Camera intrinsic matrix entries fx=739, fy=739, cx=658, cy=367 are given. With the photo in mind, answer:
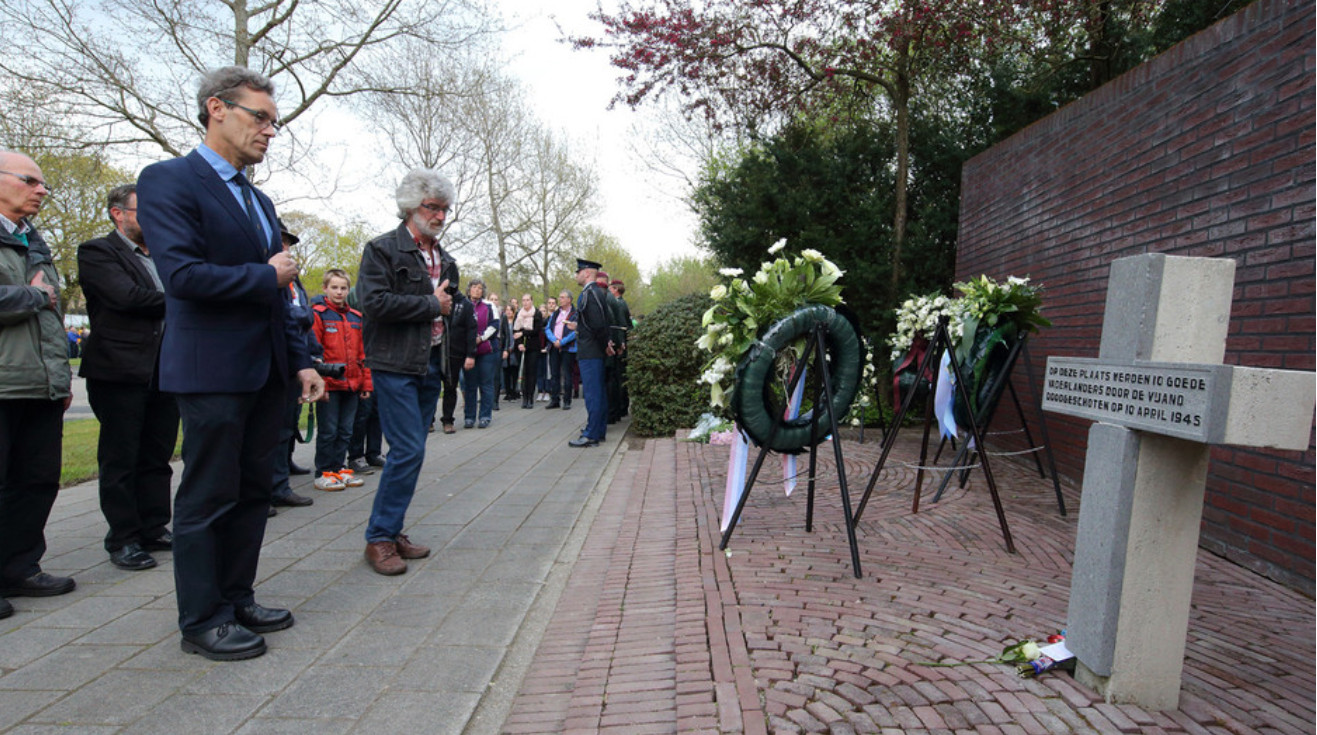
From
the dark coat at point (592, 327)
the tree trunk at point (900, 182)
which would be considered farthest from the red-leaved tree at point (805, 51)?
the dark coat at point (592, 327)

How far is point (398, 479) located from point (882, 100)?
11802mm

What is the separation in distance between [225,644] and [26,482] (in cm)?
156

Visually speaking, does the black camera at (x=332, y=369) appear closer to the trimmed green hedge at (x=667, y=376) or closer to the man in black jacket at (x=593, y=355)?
the man in black jacket at (x=593, y=355)

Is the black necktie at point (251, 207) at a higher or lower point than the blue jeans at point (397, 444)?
higher

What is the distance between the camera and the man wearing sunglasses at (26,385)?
134 inches

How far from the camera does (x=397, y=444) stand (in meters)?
4.05

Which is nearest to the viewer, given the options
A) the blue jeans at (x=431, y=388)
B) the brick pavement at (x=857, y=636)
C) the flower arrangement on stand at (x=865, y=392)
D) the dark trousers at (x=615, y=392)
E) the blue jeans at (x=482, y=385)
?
the brick pavement at (x=857, y=636)

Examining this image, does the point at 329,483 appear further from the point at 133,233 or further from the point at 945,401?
the point at 945,401

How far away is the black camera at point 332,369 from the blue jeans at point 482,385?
3935 millimetres

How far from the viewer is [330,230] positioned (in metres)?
34.4

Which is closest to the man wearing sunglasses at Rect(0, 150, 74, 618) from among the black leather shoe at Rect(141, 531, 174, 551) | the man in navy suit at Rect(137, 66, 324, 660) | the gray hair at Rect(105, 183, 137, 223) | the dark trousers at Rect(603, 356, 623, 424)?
the gray hair at Rect(105, 183, 137, 223)

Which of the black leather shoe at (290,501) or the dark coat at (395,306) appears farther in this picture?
the black leather shoe at (290,501)

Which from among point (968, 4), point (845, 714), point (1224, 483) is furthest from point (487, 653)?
point (968, 4)

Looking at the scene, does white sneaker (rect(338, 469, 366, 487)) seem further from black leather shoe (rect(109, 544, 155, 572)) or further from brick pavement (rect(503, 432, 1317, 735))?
brick pavement (rect(503, 432, 1317, 735))
